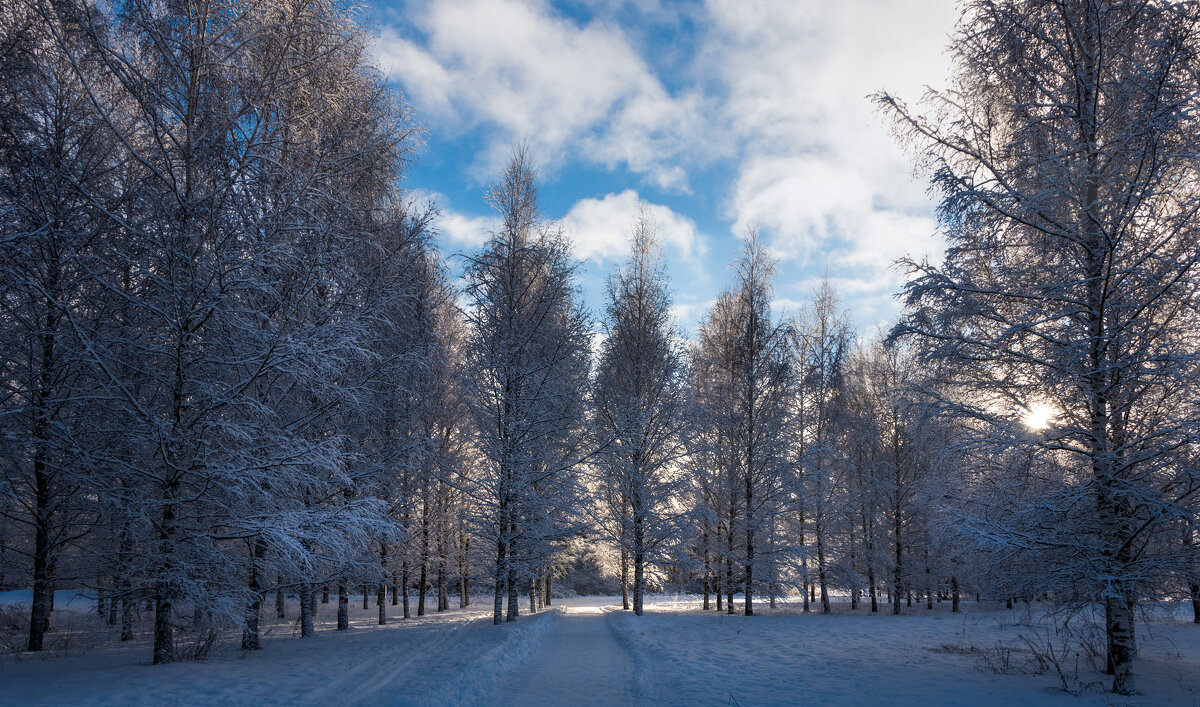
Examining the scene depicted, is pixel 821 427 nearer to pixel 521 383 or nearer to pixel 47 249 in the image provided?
pixel 521 383

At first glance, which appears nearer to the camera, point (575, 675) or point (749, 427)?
point (575, 675)

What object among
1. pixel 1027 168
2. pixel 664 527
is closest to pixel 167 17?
pixel 1027 168

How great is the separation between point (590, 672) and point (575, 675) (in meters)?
0.32

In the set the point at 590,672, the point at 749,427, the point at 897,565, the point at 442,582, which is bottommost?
the point at 442,582

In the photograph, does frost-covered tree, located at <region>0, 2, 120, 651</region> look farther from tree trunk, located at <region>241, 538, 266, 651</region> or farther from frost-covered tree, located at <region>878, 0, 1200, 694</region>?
frost-covered tree, located at <region>878, 0, 1200, 694</region>

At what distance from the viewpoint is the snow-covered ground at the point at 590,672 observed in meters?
6.64

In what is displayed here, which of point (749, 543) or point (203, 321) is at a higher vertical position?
point (203, 321)

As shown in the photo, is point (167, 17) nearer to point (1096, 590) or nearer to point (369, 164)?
point (369, 164)

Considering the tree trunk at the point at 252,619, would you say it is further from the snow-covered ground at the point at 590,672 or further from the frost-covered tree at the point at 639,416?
the frost-covered tree at the point at 639,416

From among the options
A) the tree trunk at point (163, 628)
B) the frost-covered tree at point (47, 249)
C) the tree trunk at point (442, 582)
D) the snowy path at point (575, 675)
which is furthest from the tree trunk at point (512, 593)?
the frost-covered tree at point (47, 249)

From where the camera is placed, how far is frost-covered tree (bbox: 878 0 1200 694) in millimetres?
6902

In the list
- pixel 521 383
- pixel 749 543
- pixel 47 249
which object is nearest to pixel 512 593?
pixel 521 383

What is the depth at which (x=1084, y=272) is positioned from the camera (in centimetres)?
780

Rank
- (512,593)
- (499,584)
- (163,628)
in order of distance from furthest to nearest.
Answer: (512,593) → (499,584) → (163,628)
